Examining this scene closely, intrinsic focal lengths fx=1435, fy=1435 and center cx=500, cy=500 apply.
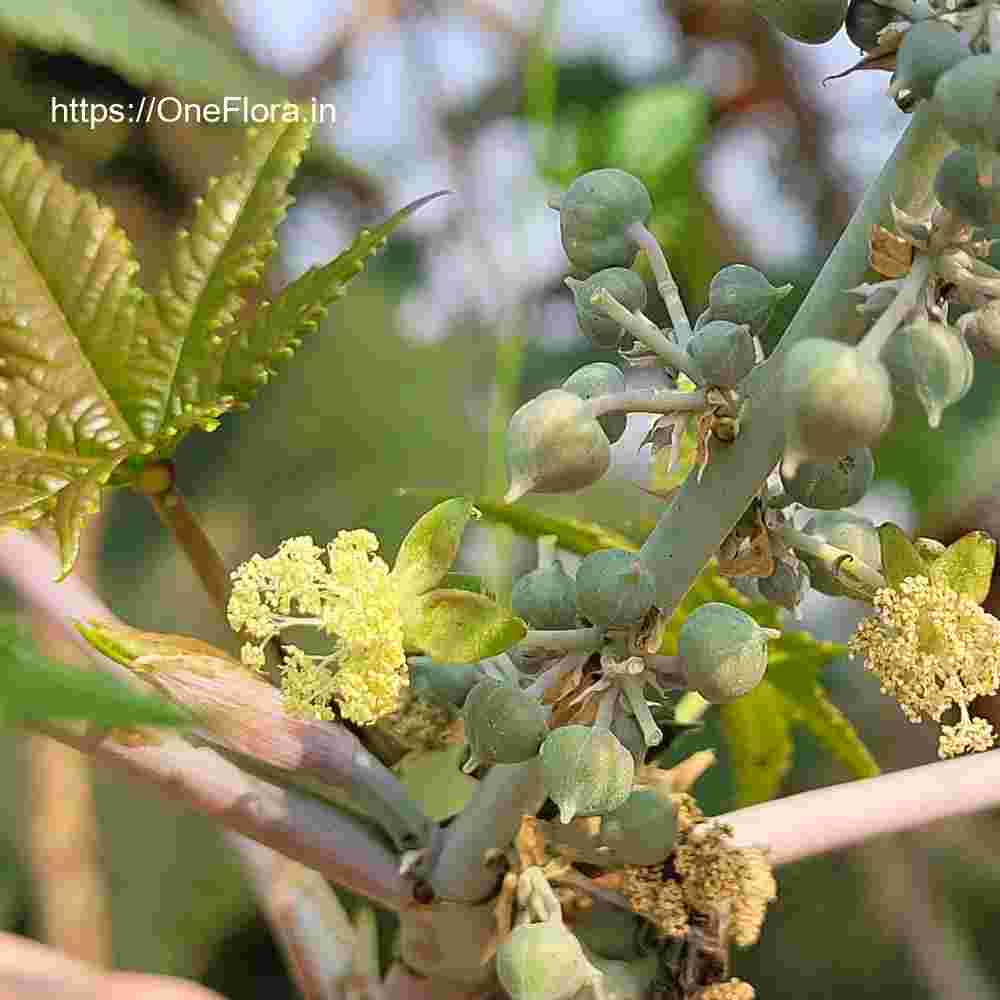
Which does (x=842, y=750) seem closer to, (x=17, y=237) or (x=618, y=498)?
(x=17, y=237)

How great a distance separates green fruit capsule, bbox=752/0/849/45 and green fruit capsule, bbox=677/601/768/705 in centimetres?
20

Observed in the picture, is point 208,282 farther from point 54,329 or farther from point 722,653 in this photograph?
point 722,653

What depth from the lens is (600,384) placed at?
1.65 ft

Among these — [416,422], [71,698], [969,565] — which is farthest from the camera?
[416,422]

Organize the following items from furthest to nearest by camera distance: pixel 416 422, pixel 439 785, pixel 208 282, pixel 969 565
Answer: pixel 416 422
pixel 439 785
pixel 208 282
pixel 969 565

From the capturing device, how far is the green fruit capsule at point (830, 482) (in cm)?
51

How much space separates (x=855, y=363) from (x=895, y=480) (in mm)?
1165

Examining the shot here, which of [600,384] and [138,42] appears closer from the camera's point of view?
[600,384]

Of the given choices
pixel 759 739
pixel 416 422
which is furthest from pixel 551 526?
pixel 416 422

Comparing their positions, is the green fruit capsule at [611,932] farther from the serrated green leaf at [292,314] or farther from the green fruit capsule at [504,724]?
the serrated green leaf at [292,314]

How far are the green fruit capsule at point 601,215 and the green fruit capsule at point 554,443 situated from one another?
104mm

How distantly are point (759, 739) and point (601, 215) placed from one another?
39 cm

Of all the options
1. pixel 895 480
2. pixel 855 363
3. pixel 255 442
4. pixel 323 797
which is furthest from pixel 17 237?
pixel 255 442

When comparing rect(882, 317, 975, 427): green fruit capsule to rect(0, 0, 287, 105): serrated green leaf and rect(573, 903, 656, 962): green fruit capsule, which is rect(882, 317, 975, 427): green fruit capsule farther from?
rect(0, 0, 287, 105): serrated green leaf
